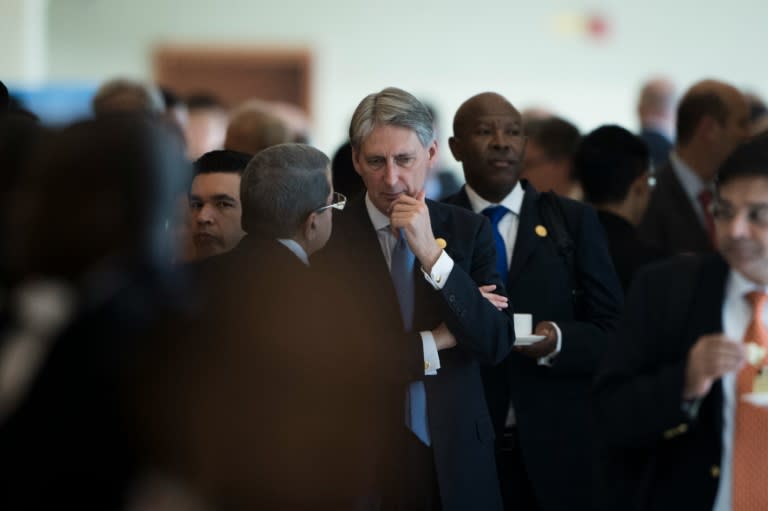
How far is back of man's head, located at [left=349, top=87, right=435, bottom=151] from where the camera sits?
3574mm

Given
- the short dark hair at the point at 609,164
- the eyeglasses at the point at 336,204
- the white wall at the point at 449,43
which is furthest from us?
the white wall at the point at 449,43

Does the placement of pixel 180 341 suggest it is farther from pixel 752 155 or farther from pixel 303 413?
pixel 752 155

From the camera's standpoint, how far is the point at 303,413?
225cm

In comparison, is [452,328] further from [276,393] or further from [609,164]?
[609,164]

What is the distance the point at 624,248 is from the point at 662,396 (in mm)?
1959

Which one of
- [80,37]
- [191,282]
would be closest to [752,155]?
[191,282]

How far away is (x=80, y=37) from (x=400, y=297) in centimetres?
1023

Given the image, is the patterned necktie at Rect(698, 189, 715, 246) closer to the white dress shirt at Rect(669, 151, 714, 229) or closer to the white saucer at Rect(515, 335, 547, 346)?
the white dress shirt at Rect(669, 151, 714, 229)

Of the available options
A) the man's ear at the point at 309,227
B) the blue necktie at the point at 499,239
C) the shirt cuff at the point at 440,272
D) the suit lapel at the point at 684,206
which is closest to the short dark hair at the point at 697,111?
the suit lapel at the point at 684,206

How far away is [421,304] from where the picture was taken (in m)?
3.58

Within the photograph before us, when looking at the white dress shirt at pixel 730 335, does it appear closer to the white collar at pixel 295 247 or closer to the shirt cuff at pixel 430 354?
the shirt cuff at pixel 430 354

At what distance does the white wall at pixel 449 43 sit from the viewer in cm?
1212

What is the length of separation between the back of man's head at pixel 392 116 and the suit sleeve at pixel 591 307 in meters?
0.77

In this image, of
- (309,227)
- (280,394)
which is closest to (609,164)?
(309,227)
